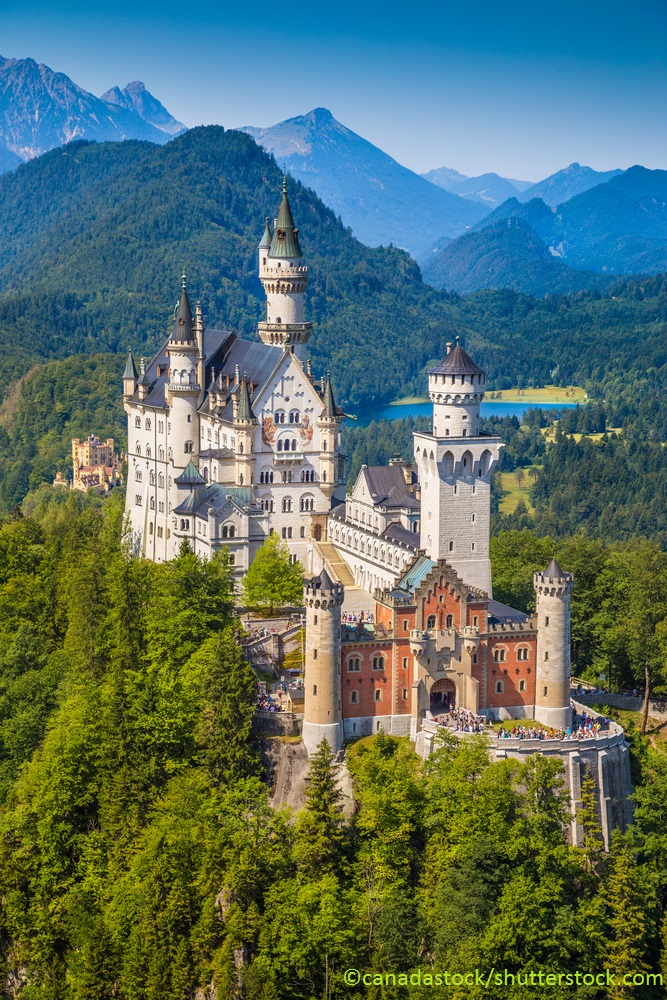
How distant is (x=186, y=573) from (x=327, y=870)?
21265 mm

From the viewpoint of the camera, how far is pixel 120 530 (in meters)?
108

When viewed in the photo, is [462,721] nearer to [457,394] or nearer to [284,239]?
[457,394]

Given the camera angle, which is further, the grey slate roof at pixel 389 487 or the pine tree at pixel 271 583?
the grey slate roof at pixel 389 487

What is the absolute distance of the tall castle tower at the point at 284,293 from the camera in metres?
102

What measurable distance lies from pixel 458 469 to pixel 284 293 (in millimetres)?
27259

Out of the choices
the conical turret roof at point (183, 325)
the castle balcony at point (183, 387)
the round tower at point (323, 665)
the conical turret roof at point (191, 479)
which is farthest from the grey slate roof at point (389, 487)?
the round tower at point (323, 665)

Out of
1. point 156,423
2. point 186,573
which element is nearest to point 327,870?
point 186,573

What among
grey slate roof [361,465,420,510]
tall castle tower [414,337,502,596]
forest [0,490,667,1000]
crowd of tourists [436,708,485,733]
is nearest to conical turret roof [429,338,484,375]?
tall castle tower [414,337,502,596]

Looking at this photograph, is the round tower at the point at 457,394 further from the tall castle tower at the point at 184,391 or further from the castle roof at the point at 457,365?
the tall castle tower at the point at 184,391

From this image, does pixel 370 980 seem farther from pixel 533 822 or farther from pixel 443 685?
pixel 443 685

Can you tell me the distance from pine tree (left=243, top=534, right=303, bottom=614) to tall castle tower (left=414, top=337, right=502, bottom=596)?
1175 centimetres

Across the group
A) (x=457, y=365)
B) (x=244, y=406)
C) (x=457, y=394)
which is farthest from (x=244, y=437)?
(x=457, y=365)

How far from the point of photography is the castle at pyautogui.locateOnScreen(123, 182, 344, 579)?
96375 mm

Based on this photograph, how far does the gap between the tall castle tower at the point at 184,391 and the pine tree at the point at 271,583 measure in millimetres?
13130
